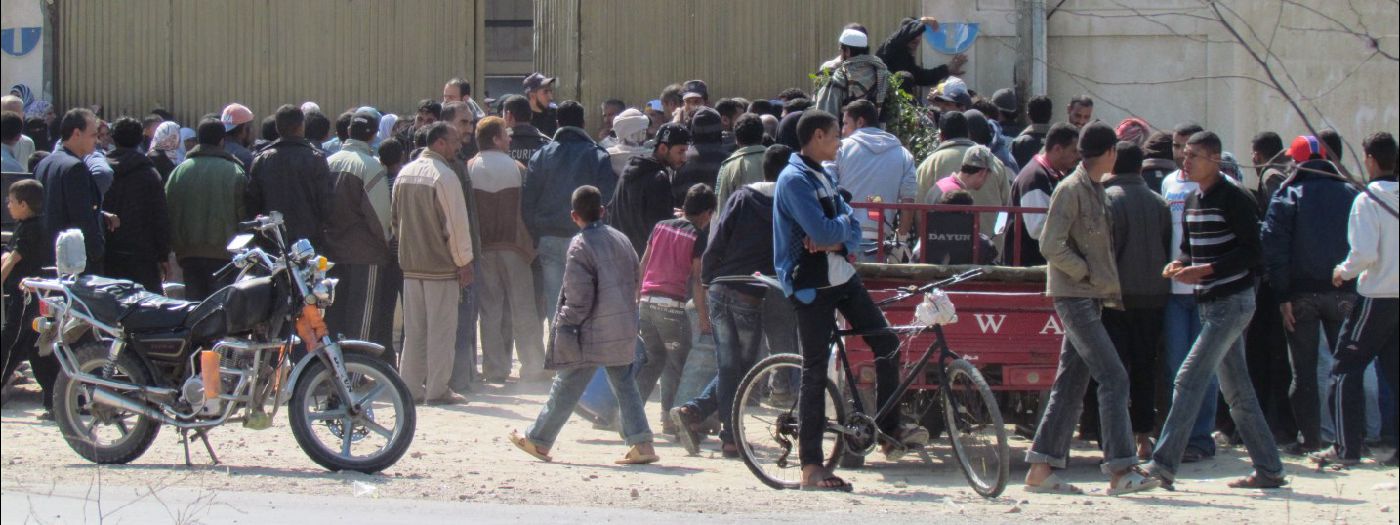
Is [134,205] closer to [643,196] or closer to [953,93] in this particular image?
[643,196]

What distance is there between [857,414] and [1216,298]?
176 centimetres

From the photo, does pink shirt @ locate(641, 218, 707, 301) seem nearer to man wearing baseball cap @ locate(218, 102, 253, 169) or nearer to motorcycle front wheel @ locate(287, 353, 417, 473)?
motorcycle front wheel @ locate(287, 353, 417, 473)

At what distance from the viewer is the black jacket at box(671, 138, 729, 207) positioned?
9.85 meters

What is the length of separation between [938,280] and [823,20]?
24.1 ft

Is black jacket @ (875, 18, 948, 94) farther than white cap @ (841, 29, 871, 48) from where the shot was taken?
Yes

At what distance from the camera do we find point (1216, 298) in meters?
7.37

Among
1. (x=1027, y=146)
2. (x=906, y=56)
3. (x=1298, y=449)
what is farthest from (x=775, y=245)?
(x=906, y=56)

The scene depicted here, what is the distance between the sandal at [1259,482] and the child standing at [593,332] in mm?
2926

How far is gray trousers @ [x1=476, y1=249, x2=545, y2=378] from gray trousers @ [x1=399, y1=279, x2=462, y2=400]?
2.10 ft

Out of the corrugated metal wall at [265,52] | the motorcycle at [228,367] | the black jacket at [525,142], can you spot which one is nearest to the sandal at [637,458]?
the motorcycle at [228,367]

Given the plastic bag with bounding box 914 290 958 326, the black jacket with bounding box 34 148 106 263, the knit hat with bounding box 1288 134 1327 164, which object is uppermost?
the knit hat with bounding box 1288 134 1327 164

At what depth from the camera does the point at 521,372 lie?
11023 mm

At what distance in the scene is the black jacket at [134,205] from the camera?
376 inches

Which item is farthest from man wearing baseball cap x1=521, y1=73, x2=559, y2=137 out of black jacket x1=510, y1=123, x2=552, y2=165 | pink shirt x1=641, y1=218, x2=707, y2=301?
pink shirt x1=641, y1=218, x2=707, y2=301
